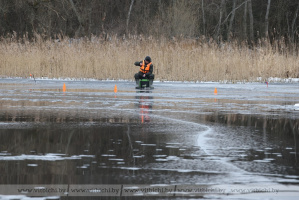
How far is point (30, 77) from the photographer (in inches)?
1091

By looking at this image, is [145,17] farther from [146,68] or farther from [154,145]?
[154,145]

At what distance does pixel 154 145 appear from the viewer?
7883 mm

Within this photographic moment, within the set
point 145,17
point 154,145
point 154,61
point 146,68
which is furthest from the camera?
point 145,17

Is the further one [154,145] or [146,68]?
A: [146,68]

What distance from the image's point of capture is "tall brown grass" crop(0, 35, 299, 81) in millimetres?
25312

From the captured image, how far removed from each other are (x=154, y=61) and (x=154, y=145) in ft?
60.8

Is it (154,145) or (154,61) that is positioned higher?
(154,61)

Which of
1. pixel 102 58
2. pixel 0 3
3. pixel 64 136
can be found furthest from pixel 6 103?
pixel 0 3

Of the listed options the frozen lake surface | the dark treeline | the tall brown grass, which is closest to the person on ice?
the frozen lake surface

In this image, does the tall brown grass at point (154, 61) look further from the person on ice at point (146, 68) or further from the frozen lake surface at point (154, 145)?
the frozen lake surface at point (154, 145)

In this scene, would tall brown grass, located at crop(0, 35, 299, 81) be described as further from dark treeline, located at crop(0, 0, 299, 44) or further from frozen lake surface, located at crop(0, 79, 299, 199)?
dark treeline, located at crop(0, 0, 299, 44)

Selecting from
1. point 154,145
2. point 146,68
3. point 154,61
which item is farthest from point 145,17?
point 154,145

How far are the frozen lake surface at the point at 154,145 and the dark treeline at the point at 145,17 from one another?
2814 centimetres

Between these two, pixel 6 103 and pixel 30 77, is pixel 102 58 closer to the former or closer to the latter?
pixel 30 77
